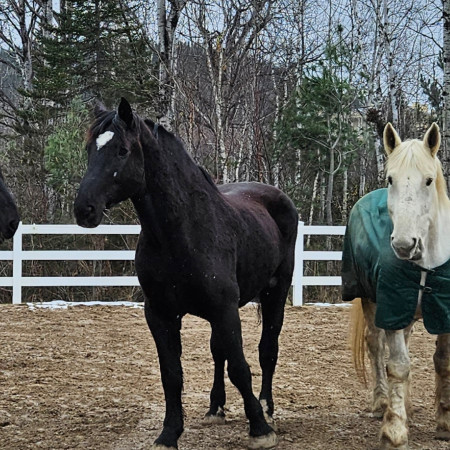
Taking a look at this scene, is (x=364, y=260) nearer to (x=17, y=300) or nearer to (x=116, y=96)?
(x=17, y=300)

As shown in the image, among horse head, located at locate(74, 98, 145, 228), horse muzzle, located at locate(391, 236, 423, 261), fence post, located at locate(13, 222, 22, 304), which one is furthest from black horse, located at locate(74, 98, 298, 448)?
fence post, located at locate(13, 222, 22, 304)

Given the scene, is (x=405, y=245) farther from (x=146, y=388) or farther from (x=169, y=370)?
(x=146, y=388)

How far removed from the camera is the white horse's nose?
2910 millimetres

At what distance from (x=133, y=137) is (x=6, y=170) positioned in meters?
12.0

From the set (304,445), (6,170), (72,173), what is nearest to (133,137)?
(304,445)

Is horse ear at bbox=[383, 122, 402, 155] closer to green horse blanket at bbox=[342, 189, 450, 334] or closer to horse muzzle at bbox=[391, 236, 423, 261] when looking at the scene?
green horse blanket at bbox=[342, 189, 450, 334]

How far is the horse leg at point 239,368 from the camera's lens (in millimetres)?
3260

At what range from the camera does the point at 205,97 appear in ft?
45.8

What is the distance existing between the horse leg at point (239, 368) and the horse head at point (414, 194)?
943 millimetres

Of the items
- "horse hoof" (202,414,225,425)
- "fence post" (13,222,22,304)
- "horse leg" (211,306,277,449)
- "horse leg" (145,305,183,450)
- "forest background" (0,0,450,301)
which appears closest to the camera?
"horse leg" (211,306,277,449)

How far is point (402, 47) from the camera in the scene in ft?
79.3

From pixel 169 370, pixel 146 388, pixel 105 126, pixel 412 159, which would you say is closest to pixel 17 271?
pixel 146 388

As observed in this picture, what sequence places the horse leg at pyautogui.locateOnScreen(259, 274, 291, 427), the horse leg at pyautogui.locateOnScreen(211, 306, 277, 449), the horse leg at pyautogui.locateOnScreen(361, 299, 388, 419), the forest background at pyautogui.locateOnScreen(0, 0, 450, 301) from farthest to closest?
1. the forest background at pyautogui.locateOnScreen(0, 0, 450, 301)
2. the horse leg at pyautogui.locateOnScreen(361, 299, 388, 419)
3. the horse leg at pyautogui.locateOnScreen(259, 274, 291, 427)
4. the horse leg at pyautogui.locateOnScreen(211, 306, 277, 449)

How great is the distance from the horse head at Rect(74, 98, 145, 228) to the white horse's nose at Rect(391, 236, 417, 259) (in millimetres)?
1288
